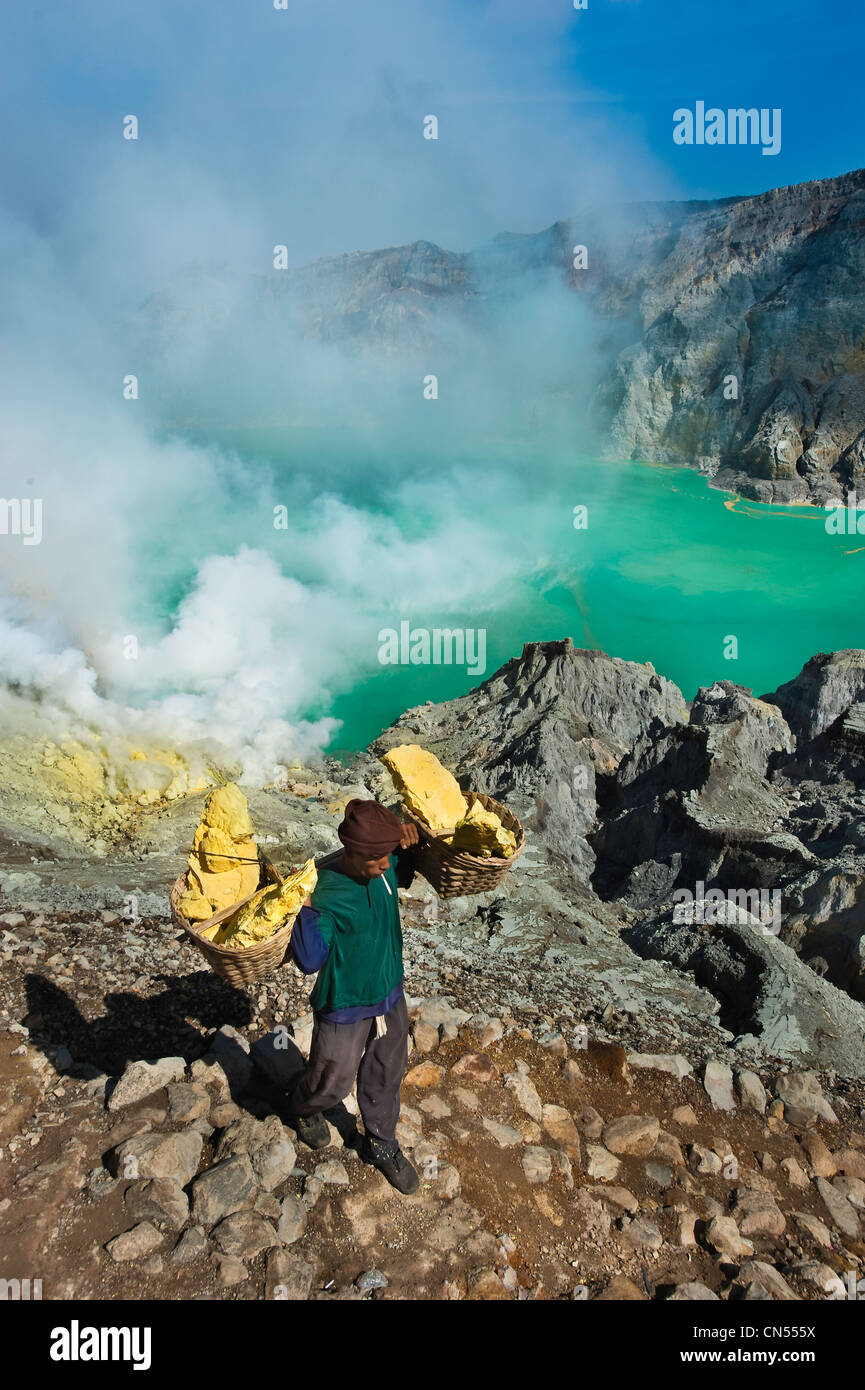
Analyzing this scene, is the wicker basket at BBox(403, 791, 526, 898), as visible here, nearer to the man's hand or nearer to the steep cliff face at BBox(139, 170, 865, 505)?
the man's hand

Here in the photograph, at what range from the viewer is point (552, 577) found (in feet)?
71.7

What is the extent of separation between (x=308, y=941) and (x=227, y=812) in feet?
2.66

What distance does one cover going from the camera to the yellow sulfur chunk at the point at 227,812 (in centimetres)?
320

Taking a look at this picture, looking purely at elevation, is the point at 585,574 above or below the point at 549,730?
above

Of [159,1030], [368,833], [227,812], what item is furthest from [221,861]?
[159,1030]

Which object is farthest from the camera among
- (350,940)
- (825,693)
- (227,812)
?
(825,693)

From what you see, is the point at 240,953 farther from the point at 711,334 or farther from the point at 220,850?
the point at 711,334

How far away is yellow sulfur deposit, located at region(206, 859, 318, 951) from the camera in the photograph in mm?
2641

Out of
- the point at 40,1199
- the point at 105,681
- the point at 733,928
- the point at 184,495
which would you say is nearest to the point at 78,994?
the point at 40,1199

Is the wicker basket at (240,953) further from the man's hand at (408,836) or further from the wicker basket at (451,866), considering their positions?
the wicker basket at (451,866)

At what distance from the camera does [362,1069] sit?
2.94m

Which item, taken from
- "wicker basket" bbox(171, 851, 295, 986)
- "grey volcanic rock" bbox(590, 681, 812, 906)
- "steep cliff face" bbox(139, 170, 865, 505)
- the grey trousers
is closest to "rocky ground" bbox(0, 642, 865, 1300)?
"grey volcanic rock" bbox(590, 681, 812, 906)

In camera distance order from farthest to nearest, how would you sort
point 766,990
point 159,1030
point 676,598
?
point 676,598
point 766,990
point 159,1030

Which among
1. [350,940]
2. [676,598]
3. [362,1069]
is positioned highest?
[676,598]
